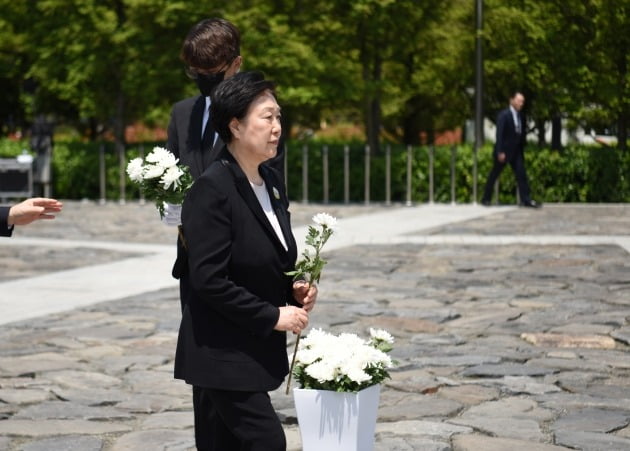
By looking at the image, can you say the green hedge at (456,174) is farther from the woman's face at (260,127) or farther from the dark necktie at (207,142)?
the woman's face at (260,127)

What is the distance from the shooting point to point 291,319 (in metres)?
3.81

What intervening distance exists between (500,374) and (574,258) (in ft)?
20.6

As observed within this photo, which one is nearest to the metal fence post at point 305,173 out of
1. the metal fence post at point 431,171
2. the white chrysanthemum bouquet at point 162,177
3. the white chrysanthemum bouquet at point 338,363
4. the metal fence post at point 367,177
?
the metal fence post at point 367,177

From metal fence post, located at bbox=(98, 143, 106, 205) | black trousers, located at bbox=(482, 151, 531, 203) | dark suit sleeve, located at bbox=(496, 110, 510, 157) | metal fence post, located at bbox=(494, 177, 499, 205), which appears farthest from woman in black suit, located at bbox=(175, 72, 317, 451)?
metal fence post, located at bbox=(98, 143, 106, 205)

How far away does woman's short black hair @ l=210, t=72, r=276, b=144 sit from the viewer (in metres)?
3.83

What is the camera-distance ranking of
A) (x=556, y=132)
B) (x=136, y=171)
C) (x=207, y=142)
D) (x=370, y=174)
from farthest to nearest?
1. (x=556, y=132)
2. (x=370, y=174)
3. (x=207, y=142)
4. (x=136, y=171)

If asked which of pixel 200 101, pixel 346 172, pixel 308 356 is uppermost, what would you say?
pixel 200 101

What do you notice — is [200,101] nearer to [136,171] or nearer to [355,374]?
[136,171]

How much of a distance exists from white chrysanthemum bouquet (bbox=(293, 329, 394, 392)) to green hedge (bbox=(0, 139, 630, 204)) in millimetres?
18177

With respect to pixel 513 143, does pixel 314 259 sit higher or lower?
lower

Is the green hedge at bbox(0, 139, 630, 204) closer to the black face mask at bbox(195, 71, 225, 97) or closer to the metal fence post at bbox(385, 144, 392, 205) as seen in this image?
the metal fence post at bbox(385, 144, 392, 205)

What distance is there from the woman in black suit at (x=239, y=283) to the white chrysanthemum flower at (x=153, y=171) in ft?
0.96

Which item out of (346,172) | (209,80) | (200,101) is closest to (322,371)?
(209,80)

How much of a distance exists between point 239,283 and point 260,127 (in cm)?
49
